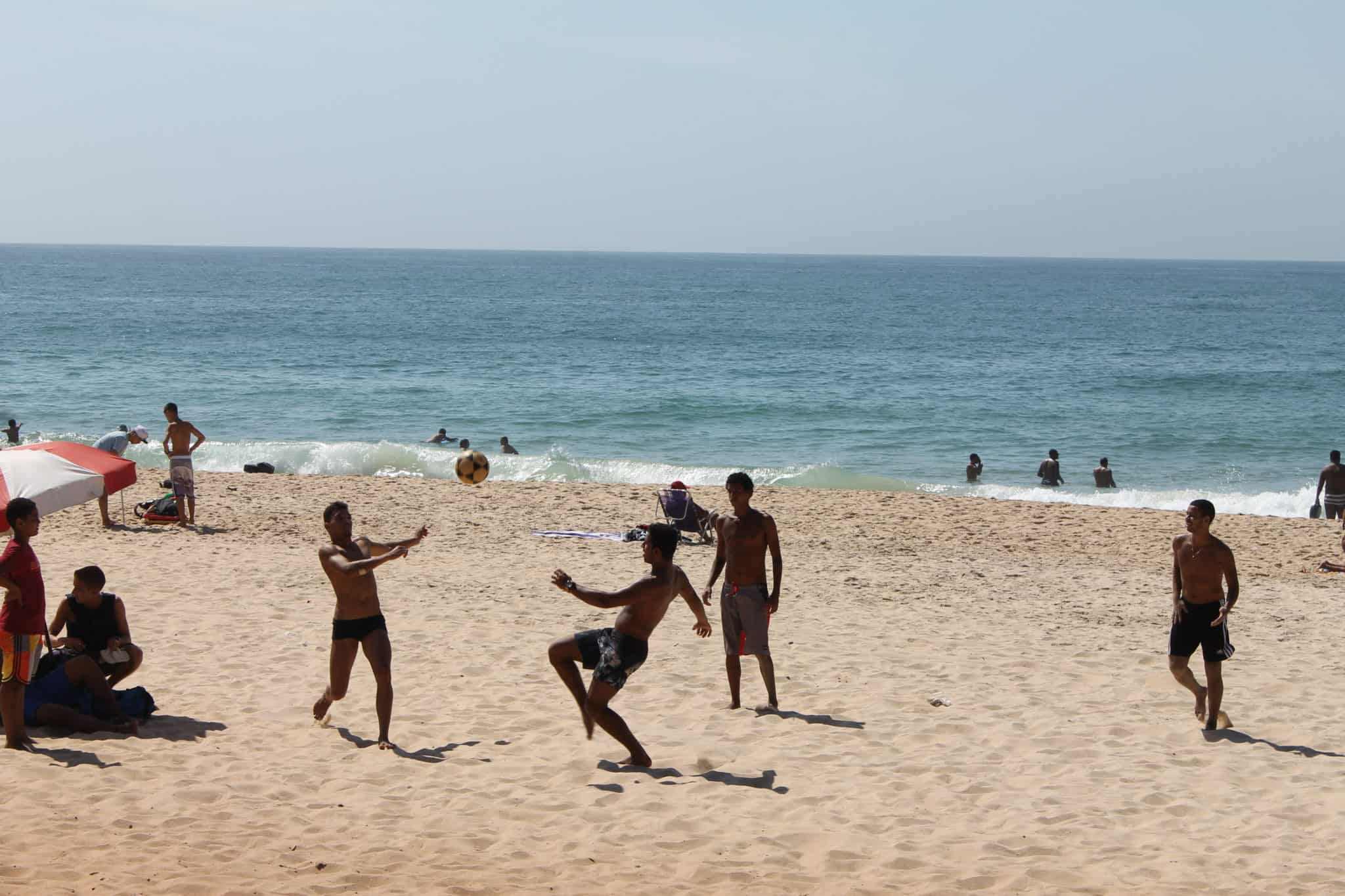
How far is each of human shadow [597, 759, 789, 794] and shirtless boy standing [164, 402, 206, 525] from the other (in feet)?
30.6

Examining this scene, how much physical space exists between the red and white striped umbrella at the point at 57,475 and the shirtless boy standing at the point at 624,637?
4282mm

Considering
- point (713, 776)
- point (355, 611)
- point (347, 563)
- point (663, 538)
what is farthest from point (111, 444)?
point (713, 776)

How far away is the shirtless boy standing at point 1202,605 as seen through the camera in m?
7.18

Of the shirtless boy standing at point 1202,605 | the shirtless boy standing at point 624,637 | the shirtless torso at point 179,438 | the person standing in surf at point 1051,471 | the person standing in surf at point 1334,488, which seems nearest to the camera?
the shirtless boy standing at point 624,637

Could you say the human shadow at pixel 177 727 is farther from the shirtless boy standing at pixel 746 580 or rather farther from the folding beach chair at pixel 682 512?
the folding beach chair at pixel 682 512

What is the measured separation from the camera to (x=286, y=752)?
261 inches

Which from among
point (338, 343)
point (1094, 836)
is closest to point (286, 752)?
point (1094, 836)

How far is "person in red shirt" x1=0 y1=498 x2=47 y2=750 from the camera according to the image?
19.9ft

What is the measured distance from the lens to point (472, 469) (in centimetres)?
1606

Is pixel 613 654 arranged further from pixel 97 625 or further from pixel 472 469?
pixel 472 469

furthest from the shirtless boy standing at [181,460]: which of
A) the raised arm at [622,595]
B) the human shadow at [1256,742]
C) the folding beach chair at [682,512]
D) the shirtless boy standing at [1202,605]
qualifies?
the human shadow at [1256,742]

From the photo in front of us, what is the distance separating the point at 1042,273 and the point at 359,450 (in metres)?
171

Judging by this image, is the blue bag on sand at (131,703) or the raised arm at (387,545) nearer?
the raised arm at (387,545)

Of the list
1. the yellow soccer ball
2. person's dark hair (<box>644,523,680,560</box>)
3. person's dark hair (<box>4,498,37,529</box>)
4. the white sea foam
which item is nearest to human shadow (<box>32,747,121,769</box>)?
person's dark hair (<box>4,498,37,529</box>)
